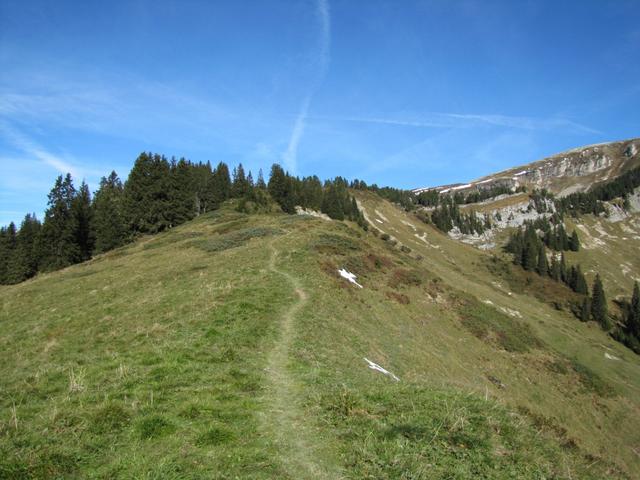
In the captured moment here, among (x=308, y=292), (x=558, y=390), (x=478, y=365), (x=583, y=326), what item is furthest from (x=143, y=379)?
(x=583, y=326)

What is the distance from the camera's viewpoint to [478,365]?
36.8 metres

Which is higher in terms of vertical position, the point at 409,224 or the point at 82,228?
the point at 409,224

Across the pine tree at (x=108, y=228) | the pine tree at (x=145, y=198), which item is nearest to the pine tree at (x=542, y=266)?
the pine tree at (x=145, y=198)

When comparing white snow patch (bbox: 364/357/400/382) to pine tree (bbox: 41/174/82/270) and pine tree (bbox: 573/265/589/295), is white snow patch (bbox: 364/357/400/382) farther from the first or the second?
pine tree (bbox: 573/265/589/295)

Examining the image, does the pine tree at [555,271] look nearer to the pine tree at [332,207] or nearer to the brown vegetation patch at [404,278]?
the pine tree at [332,207]

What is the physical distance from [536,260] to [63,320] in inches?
6985

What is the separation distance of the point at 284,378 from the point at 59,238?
268 feet

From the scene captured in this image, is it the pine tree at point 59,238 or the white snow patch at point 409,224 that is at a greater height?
the white snow patch at point 409,224

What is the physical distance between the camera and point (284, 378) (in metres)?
14.8

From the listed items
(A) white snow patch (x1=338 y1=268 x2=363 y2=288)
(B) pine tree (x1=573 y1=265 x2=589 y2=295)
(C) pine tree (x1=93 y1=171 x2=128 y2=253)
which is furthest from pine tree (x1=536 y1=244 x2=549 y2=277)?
(C) pine tree (x1=93 y1=171 x2=128 y2=253)

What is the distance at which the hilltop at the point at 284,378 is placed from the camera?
29.5ft

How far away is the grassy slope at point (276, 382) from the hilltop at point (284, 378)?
0.26ft

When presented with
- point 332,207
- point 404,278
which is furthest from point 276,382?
point 332,207

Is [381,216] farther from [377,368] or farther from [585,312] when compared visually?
[377,368]
